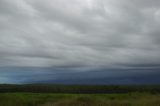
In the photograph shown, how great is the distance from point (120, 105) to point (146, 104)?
3943 mm

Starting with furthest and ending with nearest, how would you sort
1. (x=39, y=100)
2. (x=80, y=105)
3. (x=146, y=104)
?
(x=39, y=100), (x=80, y=105), (x=146, y=104)

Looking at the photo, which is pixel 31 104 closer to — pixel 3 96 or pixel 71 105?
pixel 3 96

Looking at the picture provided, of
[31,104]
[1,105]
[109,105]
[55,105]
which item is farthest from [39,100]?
[109,105]

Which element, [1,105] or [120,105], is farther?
[1,105]

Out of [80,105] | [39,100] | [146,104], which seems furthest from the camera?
[39,100]

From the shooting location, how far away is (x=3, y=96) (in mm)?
62500

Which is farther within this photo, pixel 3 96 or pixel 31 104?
pixel 3 96

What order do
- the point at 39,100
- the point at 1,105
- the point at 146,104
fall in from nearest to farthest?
the point at 146,104, the point at 1,105, the point at 39,100

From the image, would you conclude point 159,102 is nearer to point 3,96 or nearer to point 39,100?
point 39,100

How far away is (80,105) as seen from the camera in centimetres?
A: 4450

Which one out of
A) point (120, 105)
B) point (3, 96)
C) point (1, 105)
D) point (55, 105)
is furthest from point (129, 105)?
point (3, 96)

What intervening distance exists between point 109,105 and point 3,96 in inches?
1079

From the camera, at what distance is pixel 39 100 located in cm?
5969

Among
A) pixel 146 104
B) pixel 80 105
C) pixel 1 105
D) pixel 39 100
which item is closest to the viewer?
pixel 146 104
